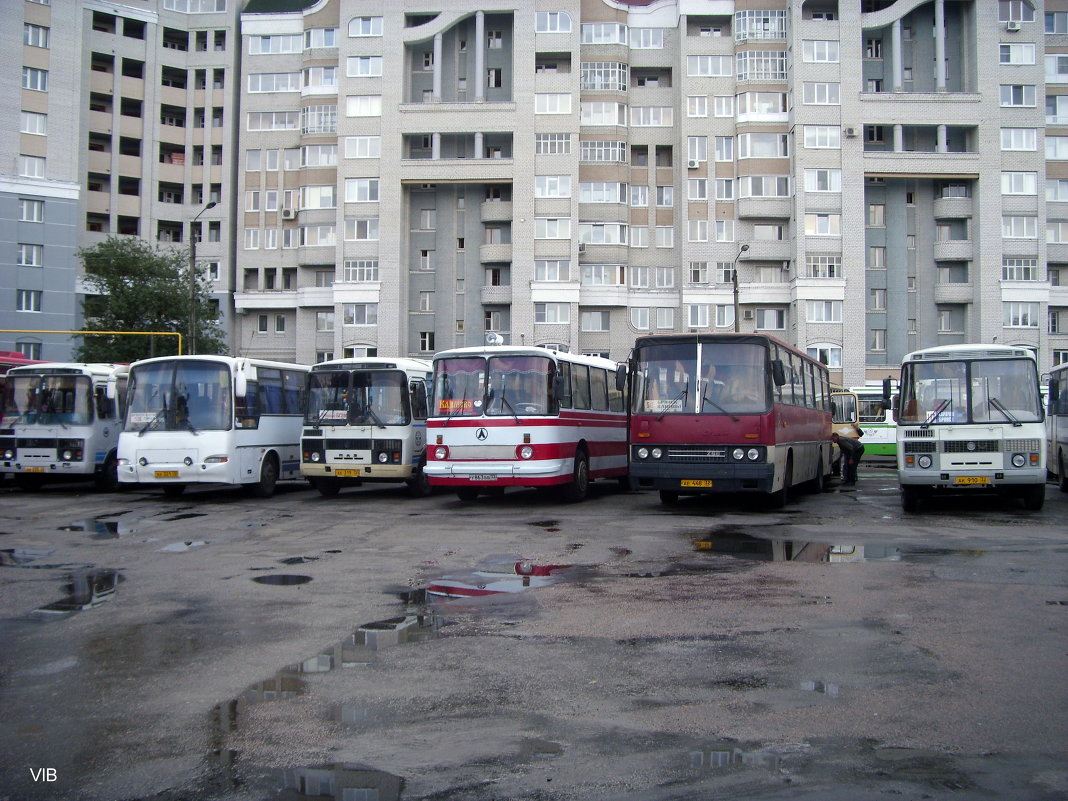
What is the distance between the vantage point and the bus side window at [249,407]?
20142mm

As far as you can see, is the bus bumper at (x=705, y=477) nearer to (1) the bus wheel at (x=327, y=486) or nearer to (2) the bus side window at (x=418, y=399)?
(2) the bus side window at (x=418, y=399)

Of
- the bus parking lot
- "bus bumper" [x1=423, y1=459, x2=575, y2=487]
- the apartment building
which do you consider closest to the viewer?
the bus parking lot

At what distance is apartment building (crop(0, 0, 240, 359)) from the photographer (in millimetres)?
59250

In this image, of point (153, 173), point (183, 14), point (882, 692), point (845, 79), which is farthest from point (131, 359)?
point (882, 692)

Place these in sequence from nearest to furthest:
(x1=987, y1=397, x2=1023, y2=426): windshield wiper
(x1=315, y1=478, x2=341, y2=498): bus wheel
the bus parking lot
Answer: the bus parking lot, (x1=987, y1=397, x2=1023, y2=426): windshield wiper, (x1=315, y1=478, x2=341, y2=498): bus wheel

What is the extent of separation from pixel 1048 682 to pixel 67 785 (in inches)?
222

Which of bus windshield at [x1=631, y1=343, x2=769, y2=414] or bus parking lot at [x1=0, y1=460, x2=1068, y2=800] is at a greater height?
bus windshield at [x1=631, y1=343, x2=769, y2=414]

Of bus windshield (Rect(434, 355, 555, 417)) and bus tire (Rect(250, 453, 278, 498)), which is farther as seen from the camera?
bus tire (Rect(250, 453, 278, 498))

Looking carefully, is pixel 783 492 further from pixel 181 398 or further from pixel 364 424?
pixel 181 398

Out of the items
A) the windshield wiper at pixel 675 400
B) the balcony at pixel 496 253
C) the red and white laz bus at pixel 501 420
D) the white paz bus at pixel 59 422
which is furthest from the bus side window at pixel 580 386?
the balcony at pixel 496 253

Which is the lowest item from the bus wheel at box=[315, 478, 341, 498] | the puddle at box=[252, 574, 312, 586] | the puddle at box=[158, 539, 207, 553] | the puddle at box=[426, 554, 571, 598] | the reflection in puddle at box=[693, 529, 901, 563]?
the puddle at box=[158, 539, 207, 553]

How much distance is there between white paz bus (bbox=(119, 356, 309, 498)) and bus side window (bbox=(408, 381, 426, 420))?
3296 millimetres

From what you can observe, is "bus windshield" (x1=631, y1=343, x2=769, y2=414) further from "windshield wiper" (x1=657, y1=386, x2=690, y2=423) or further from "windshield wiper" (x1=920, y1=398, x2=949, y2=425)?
"windshield wiper" (x1=920, y1=398, x2=949, y2=425)

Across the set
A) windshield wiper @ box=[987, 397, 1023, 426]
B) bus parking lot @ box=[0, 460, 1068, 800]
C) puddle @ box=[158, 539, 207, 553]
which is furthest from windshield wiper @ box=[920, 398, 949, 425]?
puddle @ box=[158, 539, 207, 553]
